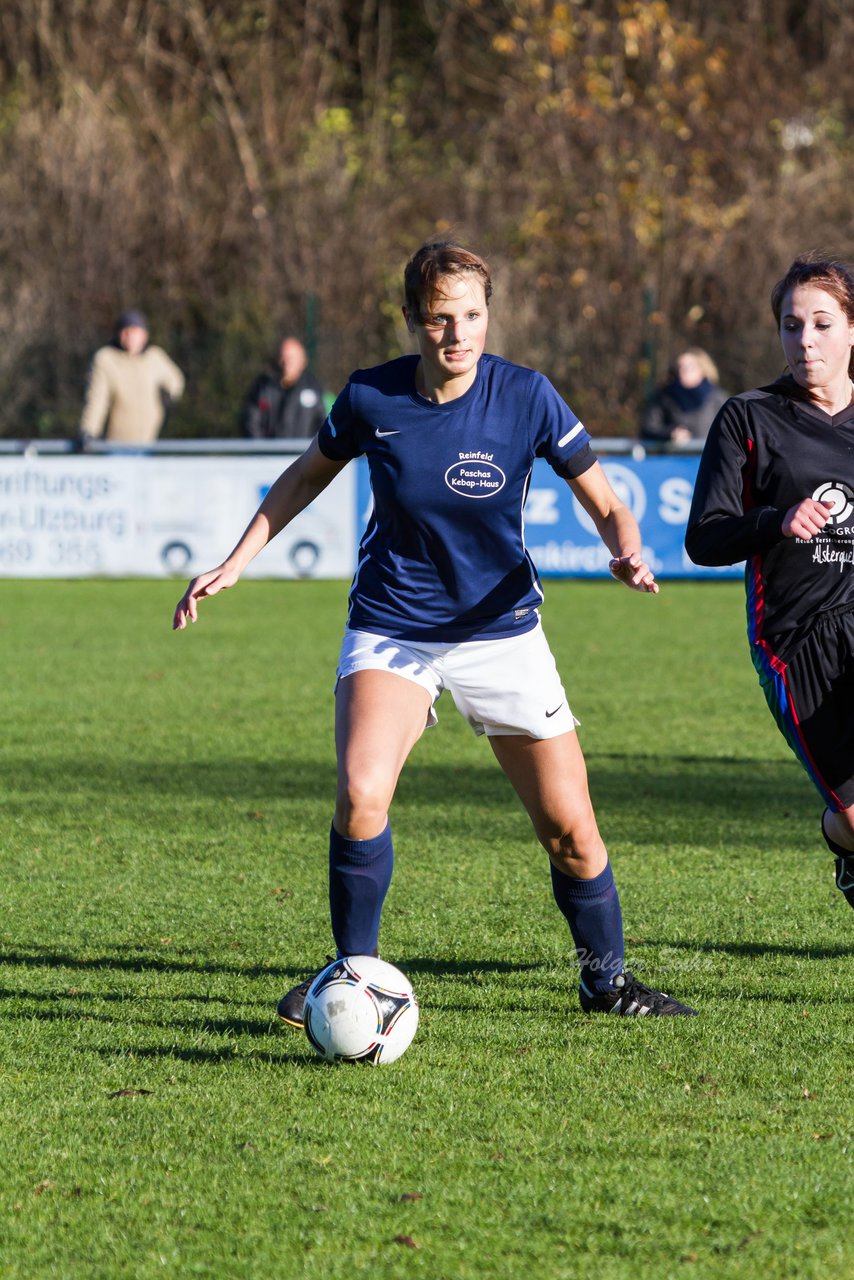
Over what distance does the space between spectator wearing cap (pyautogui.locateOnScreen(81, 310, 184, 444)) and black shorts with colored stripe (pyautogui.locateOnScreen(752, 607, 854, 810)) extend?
47.0 ft

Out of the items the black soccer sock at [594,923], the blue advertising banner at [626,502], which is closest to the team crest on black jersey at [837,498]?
the black soccer sock at [594,923]

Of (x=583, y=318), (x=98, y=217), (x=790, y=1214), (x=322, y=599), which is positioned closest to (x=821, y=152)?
(x=583, y=318)

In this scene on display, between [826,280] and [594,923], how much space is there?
1.77 metres

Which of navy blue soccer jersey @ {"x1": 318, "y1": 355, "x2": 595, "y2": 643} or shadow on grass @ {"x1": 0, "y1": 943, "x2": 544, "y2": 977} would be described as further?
shadow on grass @ {"x1": 0, "y1": 943, "x2": 544, "y2": 977}

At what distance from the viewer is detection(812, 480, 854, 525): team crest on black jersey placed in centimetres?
457

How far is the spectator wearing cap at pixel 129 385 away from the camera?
18281mm

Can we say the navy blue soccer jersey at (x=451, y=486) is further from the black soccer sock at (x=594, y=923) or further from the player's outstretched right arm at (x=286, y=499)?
the black soccer sock at (x=594, y=923)

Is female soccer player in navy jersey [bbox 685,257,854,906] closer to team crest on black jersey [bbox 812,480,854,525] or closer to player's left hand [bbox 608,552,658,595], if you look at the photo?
team crest on black jersey [bbox 812,480,854,525]

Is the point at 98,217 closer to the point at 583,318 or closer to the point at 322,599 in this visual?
the point at 583,318

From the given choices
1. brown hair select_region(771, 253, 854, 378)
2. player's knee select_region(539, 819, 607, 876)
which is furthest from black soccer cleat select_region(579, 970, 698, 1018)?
brown hair select_region(771, 253, 854, 378)

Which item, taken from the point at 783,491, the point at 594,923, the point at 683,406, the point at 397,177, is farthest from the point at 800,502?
the point at 397,177

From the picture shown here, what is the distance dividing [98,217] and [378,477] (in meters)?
23.4

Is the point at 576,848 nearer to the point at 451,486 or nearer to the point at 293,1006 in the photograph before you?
the point at 293,1006

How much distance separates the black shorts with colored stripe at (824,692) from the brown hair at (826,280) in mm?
801
